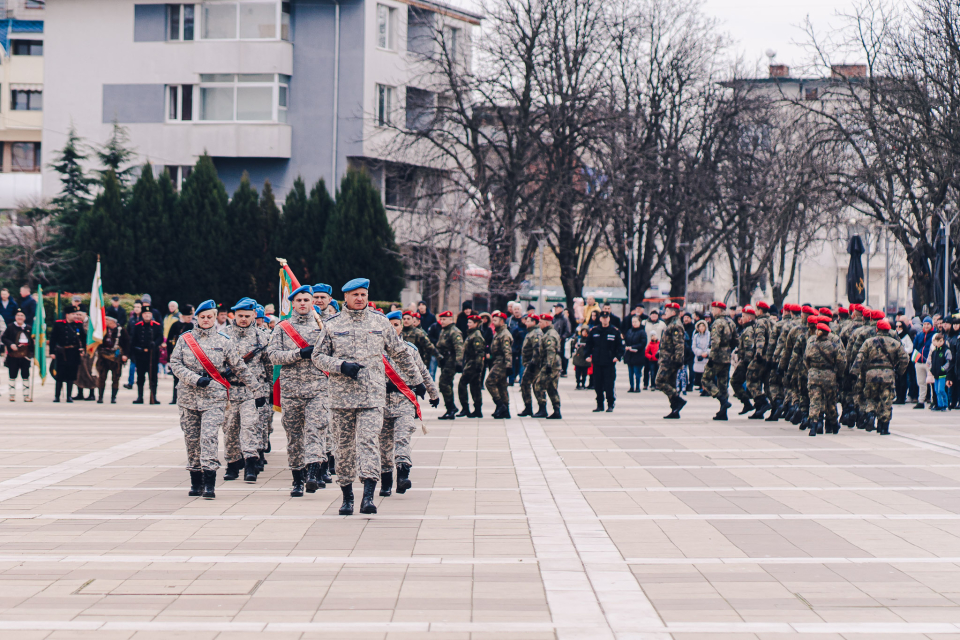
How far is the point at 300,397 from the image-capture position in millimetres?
10906

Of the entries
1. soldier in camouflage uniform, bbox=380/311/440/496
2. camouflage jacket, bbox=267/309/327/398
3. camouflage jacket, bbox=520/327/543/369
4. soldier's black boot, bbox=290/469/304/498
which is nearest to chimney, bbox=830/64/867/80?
camouflage jacket, bbox=520/327/543/369

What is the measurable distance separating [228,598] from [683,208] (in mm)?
37753

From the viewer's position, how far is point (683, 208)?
4300 cm

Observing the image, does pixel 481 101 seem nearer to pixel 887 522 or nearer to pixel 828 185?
pixel 828 185

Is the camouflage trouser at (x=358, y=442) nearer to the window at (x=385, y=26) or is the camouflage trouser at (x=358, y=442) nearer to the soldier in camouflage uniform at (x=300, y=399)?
the soldier in camouflage uniform at (x=300, y=399)

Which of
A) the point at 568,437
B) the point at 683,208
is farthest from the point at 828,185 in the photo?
the point at 568,437

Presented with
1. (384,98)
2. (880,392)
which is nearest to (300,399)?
(880,392)

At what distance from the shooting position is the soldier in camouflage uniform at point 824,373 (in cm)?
1669

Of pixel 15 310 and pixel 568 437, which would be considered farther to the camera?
pixel 15 310

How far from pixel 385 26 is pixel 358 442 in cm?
3957

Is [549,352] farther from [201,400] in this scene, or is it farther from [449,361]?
[201,400]

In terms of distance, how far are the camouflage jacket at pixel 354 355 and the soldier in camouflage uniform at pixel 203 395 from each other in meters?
1.32

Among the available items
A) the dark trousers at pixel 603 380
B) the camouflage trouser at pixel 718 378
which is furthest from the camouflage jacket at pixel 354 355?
the dark trousers at pixel 603 380

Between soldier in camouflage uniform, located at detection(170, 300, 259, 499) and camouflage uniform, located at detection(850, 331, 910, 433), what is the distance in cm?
948
